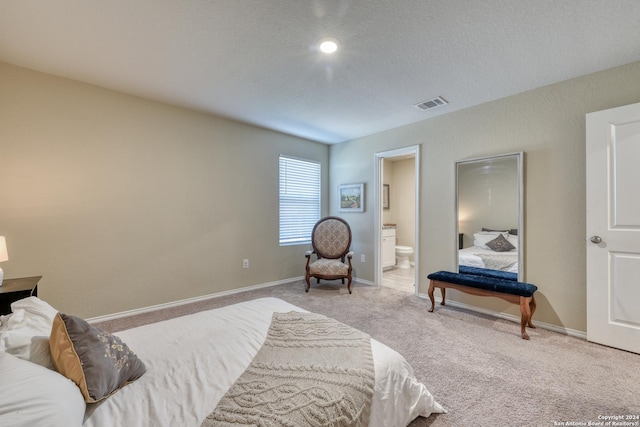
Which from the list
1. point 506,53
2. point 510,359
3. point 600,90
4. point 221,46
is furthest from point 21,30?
point 600,90

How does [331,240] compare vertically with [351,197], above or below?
below

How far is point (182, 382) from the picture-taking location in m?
1.14

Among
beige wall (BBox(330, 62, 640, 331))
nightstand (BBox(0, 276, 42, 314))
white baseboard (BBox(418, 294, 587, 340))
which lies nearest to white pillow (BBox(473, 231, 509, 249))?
beige wall (BBox(330, 62, 640, 331))

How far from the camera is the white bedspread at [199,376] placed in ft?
3.19

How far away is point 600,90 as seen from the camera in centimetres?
252

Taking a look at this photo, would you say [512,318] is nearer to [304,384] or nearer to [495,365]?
[495,365]

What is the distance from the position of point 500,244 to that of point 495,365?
160 cm

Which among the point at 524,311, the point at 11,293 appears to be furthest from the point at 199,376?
the point at 524,311

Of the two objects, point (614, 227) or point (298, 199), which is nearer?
point (614, 227)

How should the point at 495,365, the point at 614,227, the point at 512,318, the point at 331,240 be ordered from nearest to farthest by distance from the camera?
the point at 495,365
the point at 614,227
the point at 512,318
the point at 331,240

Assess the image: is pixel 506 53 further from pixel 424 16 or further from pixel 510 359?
pixel 510 359

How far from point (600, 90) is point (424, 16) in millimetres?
2062

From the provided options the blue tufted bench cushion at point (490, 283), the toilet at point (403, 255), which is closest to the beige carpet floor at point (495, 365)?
the blue tufted bench cushion at point (490, 283)

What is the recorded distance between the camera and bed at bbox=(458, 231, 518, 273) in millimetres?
3080
